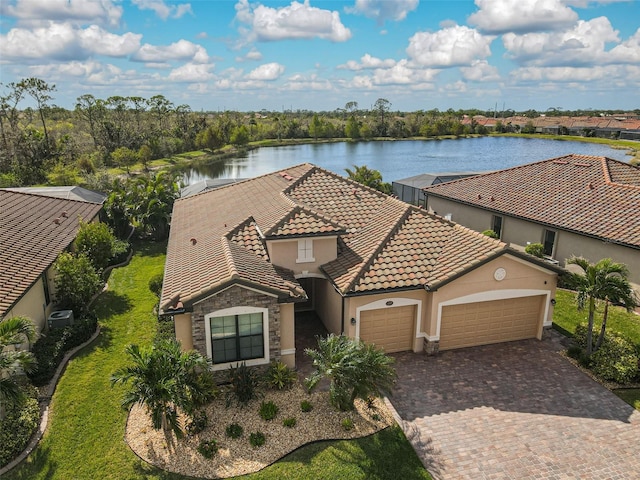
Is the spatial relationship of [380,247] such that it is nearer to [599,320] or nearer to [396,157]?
[599,320]

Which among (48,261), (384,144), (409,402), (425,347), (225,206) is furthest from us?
(384,144)

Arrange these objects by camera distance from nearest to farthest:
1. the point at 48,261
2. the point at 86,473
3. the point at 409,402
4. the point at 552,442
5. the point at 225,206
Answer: the point at 86,473 → the point at 552,442 → the point at 409,402 → the point at 48,261 → the point at 225,206

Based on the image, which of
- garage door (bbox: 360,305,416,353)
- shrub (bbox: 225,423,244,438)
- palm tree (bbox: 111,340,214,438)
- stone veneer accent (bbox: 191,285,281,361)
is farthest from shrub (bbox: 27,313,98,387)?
garage door (bbox: 360,305,416,353)

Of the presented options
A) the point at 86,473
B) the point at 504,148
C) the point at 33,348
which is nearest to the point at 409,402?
the point at 86,473

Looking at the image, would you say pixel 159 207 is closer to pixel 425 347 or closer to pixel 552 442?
pixel 425 347

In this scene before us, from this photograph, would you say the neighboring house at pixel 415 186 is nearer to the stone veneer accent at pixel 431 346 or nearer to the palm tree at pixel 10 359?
the stone veneer accent at pixel 431 346

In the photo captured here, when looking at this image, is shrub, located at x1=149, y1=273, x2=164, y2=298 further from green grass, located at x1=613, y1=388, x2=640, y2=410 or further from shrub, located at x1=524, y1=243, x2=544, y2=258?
green grass, located at x1=613, y1=388, x2=640, y2=410
